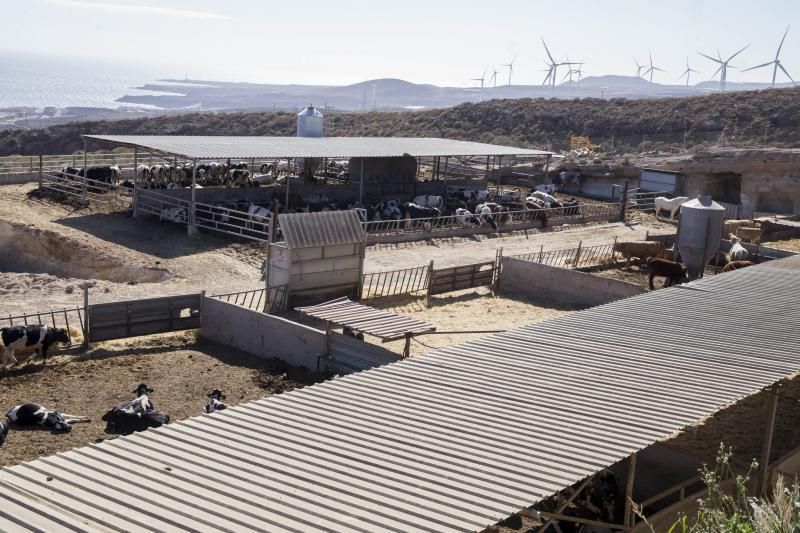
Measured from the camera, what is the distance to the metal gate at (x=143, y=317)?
59.9 ft

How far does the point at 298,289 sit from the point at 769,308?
1067 centimetres

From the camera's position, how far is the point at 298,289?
72.4 ft

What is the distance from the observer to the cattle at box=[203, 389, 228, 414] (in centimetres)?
1426

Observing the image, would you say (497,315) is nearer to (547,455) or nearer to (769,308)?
(769,308)

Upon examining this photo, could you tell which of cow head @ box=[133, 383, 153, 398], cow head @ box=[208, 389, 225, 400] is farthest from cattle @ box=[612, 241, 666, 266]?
cow head @ box=[133, 383, 153, 398]

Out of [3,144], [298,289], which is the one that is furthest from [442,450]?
[3,144]

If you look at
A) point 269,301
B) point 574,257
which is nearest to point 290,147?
point 574,257

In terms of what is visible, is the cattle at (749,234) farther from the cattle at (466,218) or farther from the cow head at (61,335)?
the cow head at (61,335)

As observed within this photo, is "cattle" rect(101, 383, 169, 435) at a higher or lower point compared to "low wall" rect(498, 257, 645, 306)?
lower

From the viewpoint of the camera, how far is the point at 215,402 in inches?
567

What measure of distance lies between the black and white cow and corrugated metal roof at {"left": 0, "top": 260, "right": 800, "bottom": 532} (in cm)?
807

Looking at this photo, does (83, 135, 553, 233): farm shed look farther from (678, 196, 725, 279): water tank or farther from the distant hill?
the distant hill

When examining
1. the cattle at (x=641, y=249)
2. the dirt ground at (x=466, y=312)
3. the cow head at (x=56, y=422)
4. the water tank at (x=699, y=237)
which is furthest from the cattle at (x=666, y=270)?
the cow head at (x=56, y=422)

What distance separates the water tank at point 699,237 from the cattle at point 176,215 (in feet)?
50.7
